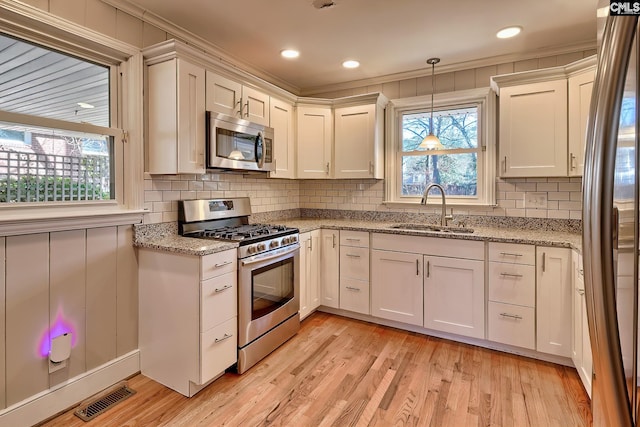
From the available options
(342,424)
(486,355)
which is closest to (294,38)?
(342,424)

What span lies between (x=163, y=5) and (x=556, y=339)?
3.58 metres

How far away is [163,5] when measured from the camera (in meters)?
2.30

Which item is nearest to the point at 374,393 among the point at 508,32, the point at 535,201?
the point at 535,201

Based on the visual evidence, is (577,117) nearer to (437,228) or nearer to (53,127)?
(437,228)

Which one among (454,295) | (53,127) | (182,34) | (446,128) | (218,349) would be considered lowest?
(218,349)

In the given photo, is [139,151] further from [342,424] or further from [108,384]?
[342,424]

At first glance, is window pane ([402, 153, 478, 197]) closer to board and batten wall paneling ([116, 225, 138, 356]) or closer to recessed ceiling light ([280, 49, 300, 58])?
recessed ceiling light ([280, 49, 300, 58])

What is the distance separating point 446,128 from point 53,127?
323 centimetres

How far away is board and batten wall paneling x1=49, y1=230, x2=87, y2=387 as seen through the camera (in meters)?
2.00

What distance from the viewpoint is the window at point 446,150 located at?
3.30m

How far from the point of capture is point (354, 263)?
331 centimetres

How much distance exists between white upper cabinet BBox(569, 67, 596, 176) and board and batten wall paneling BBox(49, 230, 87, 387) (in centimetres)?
348

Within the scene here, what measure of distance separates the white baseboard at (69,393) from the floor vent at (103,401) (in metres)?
0.05

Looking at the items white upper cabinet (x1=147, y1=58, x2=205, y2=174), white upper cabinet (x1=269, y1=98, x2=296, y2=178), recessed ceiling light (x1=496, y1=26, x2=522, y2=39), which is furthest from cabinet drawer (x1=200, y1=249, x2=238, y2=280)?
recessed ceiling light (x1=496, y1=26, x2=522, y2=39)
